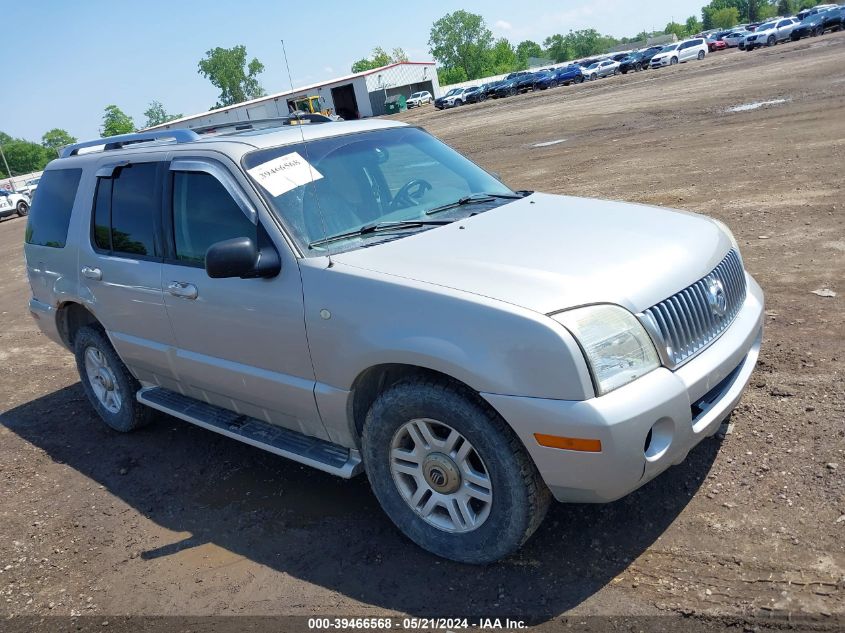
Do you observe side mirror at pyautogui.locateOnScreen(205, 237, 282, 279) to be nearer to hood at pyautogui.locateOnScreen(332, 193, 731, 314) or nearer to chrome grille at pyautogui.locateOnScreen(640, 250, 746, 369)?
hood at pyautogui.locateOnScreen(332, 193, 731, 314)

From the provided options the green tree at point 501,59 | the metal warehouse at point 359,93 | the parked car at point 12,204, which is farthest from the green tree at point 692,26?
the parked car at point 12,204

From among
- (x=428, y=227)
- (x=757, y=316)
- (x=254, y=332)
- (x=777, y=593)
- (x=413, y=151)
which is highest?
(x=413, y=151)

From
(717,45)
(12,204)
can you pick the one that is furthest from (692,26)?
(12,204)

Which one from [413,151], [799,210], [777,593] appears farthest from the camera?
[799,210]

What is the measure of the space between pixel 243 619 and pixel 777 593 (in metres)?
2.26

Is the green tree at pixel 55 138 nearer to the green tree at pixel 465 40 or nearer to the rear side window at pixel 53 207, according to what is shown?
the green tree at pixel 465 40


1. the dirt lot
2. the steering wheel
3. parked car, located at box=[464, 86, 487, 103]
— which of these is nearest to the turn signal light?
the dirt lot

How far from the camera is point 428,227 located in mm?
3906

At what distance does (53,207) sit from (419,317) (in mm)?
3860

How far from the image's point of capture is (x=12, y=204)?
117ft

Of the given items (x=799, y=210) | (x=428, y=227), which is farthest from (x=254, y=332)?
(x=799, y=210)

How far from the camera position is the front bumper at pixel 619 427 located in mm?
2811

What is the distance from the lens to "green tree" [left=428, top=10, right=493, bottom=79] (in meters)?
143

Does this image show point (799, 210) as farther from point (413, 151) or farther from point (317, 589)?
point (317, 589)
